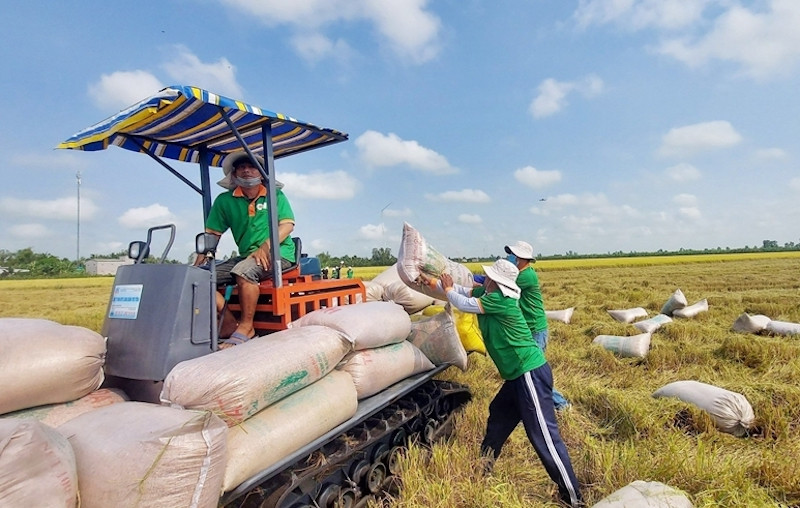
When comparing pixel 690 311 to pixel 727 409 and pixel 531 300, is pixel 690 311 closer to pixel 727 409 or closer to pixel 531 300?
pixel 727 409

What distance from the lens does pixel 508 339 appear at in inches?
143

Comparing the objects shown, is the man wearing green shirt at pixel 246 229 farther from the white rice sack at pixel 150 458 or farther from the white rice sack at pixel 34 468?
the white rice sack at pixel 34 468

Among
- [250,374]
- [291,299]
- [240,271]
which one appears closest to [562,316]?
[291,299]

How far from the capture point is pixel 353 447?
3.12 metres

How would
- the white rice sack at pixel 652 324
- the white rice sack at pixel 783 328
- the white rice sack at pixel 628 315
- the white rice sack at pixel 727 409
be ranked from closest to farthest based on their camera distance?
the white rice sack at pixel 727 409, the white rice sack at pixel 783 328, the white rice sack at pixel 652 324, the white rice sack at pixel 628 315

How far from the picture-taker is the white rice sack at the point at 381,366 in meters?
3.43

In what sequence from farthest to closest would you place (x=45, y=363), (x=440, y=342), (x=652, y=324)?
1. (x=652, y=324)
2. (x=440, y=342)
3. (x=45, y=363)

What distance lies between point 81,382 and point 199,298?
2.33ft

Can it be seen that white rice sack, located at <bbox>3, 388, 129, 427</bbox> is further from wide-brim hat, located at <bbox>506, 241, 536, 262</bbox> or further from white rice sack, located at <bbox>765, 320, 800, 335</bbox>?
white rice sack, located at <bbox>765, 320, 800, 335</bbox>

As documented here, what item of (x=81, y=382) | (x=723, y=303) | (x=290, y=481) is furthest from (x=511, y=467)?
(x=723, y=303)

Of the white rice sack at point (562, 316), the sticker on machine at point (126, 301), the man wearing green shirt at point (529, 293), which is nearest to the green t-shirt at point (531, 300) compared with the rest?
the man wearing green shirt at point (529, 293)

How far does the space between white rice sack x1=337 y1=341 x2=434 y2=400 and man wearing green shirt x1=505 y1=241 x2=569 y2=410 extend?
1247 millimetres

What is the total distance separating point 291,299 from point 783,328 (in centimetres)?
770

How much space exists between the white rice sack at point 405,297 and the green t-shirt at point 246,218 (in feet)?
6.53
